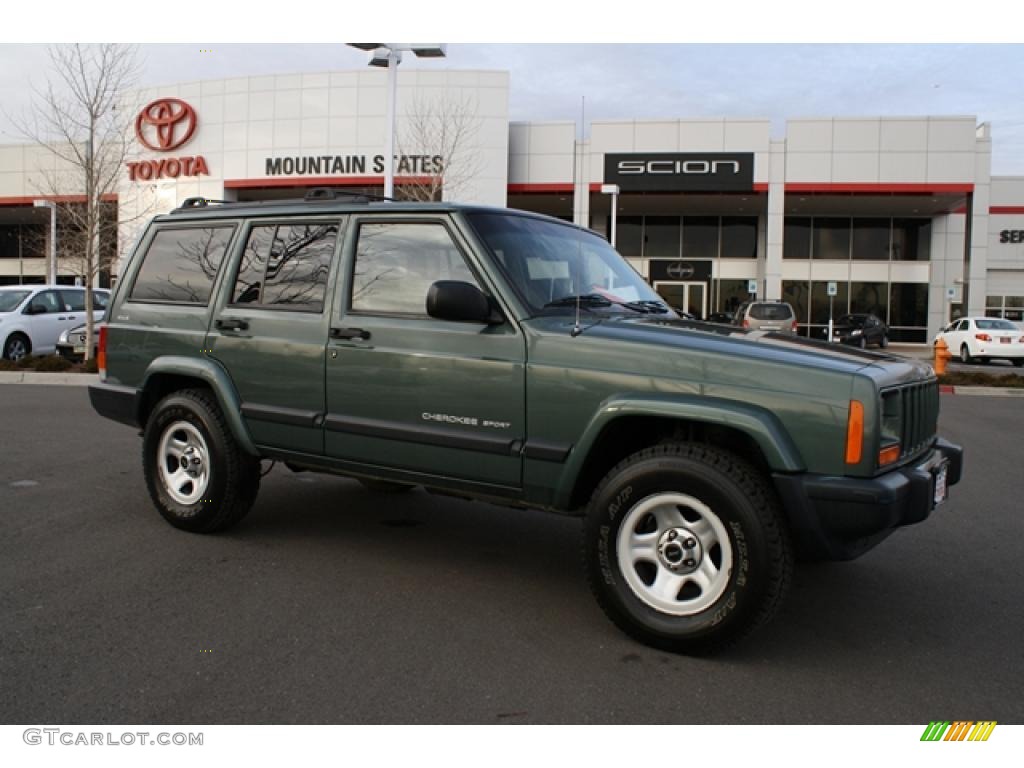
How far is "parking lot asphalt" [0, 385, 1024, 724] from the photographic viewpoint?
300 centimetres

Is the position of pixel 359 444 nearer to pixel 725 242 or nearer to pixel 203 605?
pixel 203 605

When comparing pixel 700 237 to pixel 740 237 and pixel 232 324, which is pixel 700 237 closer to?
pixel 740 237

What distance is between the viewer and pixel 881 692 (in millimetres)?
3164

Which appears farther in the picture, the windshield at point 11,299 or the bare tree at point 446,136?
the bare tree at point 446,136

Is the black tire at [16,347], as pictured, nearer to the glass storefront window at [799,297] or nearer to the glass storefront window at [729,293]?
the glass storefront window at [729,293]

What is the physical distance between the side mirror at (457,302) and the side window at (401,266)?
0.91 ft

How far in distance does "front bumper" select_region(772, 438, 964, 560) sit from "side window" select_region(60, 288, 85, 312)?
18198mm

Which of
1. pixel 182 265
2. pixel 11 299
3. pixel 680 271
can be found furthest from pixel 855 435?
pixel 680 271

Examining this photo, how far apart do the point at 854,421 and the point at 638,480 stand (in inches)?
35.2

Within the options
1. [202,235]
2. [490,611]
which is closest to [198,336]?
[202,235]

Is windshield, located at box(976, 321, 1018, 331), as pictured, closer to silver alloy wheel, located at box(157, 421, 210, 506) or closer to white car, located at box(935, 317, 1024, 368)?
white car, located at box(935, 317, 1024, 368)

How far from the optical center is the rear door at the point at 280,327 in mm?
4488

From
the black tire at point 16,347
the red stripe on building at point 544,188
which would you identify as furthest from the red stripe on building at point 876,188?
the black tire at point 16,347

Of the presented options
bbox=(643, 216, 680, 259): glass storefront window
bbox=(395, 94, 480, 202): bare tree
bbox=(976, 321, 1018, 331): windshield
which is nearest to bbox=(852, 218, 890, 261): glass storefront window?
bbox=(643, 216, 680, 259): glass storefront window
